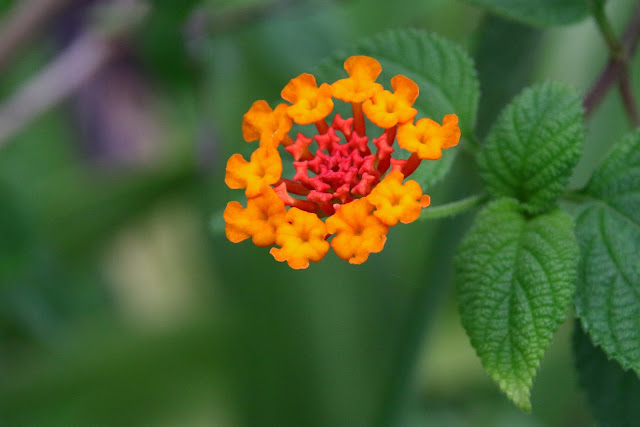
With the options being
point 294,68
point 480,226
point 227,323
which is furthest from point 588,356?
point 227,323

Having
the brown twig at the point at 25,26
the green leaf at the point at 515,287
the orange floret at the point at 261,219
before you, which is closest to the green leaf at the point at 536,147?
the green leaf at the point at 515,287

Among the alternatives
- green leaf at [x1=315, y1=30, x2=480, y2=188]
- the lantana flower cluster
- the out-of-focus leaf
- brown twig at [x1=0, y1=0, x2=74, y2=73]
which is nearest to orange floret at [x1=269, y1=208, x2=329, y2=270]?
the lantana flower cluster

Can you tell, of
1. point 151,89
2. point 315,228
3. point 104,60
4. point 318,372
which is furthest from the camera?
point 151,89

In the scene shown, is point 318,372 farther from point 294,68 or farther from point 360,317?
point 294,68

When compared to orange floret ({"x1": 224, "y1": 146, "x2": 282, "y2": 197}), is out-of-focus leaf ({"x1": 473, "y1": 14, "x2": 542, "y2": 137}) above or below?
below

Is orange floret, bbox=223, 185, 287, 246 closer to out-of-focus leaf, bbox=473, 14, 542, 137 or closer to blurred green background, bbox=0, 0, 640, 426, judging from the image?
out-of-focus leaf, bbox=473, 14, 542, 137

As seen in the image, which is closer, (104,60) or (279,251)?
(279,251)

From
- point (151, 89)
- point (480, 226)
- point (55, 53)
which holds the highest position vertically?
point (480, 226)
